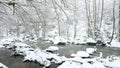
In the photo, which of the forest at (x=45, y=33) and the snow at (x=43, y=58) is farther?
the snow at (x=43, y=58)

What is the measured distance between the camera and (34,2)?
3744mm

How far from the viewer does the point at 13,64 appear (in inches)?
420

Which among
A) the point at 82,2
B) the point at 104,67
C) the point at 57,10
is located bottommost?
the point at 104,67

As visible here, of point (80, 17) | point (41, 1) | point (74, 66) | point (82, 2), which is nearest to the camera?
point (41, 1)

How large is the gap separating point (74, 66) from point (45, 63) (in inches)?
82.8

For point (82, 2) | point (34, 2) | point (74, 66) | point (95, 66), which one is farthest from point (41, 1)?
point (82, 2)

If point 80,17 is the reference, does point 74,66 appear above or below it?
below

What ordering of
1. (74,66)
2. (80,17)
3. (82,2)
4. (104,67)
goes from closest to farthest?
(74,66)
(104,67)
(82,2)
(80,17)

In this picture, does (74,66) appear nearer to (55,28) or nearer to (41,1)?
(41,1)

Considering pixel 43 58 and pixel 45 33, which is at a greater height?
pixel 45 33

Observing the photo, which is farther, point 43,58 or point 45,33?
point 45,33

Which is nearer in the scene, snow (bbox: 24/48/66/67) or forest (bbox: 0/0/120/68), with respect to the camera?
forest (bbox: 0/0/120/68)

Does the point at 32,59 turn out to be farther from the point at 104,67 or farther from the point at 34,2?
the point at 34,2

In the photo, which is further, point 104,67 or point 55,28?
point 55,28
